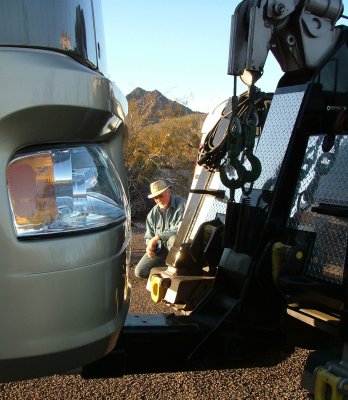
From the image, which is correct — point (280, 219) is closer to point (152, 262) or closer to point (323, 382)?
point (323, 382)

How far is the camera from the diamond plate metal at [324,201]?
2627 millimetres

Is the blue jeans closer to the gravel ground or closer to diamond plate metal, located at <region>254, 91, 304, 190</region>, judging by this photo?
the gravel ground

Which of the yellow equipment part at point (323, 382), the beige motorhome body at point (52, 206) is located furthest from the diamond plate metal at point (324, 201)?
the beige motorhome body at point (52, 206)

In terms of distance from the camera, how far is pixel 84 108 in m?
1.57

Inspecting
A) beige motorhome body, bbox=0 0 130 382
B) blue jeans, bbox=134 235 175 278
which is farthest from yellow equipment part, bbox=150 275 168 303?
beige motorhome body, bbox=0 0 130 382

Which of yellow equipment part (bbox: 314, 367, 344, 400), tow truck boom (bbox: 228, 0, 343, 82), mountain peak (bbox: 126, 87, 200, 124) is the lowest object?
yellow equipment part (bbox: 314, 367, 344, 400)

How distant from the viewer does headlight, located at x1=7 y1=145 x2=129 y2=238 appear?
4.89ft

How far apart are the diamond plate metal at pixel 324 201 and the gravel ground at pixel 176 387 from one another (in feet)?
4.17

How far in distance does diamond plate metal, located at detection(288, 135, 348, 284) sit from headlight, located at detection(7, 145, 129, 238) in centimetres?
128

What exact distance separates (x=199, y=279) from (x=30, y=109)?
2.50m

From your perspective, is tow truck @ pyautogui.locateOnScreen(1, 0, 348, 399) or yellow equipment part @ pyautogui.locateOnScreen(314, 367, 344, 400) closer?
yellow equipment part @ pyautogui.locateOnScreen(314, 367, 344, 400)

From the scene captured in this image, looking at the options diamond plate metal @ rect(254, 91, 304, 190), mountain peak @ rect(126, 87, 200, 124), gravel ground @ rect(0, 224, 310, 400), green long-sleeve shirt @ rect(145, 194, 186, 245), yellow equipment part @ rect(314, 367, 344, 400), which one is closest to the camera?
yellow equipment part @ rect(314, 367, 344, 400)

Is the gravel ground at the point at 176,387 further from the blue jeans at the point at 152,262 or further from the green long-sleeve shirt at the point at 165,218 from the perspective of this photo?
the green long-sleeve shirt at the point at 165,218

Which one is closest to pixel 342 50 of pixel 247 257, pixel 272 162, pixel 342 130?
pixel 342 130
